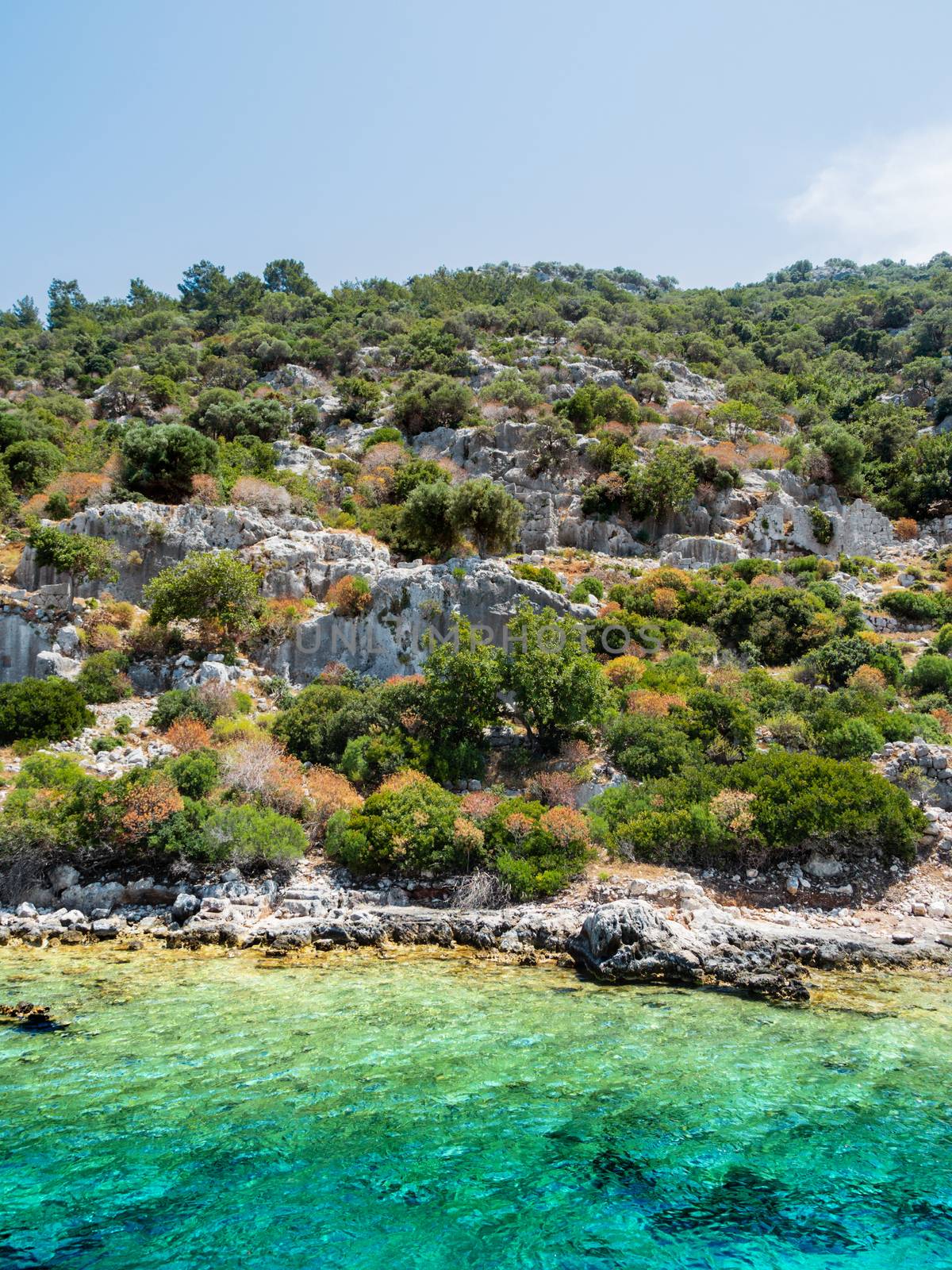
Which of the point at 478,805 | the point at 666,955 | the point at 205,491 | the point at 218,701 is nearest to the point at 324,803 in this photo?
the point at 478,805

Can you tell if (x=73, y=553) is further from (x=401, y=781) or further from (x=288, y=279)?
(x=288, y=279)

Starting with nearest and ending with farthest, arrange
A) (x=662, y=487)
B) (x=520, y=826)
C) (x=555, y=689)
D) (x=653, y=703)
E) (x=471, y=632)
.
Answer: (x=520, y=826) < (x=555, y=689) < (x=653, y=703) < (x=471, y=632) < (x=662, y=487)

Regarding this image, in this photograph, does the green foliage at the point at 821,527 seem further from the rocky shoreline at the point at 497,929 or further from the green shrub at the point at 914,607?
the rocky shoreline at the point at 497,929

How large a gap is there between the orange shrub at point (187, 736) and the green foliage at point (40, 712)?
270cm

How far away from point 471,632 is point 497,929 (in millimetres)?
11695

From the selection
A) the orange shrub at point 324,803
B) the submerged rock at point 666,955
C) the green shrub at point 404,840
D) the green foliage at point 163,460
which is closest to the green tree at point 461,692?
the orange shrub at point 324,803

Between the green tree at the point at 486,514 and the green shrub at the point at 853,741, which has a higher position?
the green tree at the point at 486,514

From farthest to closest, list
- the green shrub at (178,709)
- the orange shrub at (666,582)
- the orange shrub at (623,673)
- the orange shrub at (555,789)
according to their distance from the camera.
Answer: the orange shrub at (666,582) < the orange shrub at (623,673) < the green shrub at (178,709) < the orange shrub at (555,789)

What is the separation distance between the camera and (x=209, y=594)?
26828mm

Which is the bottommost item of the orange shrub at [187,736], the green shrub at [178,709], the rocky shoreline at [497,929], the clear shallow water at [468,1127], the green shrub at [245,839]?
the rocky shoreline at [497,929]

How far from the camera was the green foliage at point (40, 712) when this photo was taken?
21828 millimetres

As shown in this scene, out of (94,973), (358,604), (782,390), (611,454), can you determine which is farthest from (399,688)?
(782,390)

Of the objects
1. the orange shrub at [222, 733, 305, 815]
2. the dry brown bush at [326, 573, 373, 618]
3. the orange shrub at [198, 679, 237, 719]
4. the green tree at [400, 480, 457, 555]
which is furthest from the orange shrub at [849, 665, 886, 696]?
the orange shrub at [198, 679, 237, 719]

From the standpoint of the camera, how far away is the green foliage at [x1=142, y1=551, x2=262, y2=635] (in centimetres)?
2659
